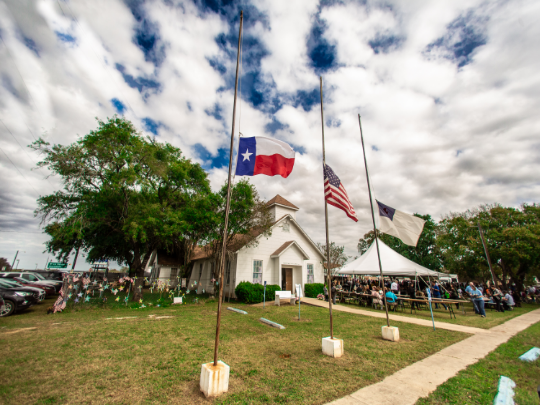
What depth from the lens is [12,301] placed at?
10383 mm

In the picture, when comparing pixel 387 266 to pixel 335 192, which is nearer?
pixel 335 192

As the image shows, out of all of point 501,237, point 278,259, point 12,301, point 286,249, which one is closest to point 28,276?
point 12,301

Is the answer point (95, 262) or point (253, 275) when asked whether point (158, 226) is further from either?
point (95, 262)

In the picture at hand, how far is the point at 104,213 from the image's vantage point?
1520cm

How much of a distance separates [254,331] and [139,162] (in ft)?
42.7

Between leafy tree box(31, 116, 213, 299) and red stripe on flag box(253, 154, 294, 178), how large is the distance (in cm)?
1006

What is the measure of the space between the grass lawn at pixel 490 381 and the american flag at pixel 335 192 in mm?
4539

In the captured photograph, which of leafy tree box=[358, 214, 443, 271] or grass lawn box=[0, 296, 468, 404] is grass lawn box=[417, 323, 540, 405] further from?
leafy tree box=[358, 214, 443, 271]

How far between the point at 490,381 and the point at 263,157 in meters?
6.85

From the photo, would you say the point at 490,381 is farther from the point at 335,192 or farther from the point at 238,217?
the point at 238,217

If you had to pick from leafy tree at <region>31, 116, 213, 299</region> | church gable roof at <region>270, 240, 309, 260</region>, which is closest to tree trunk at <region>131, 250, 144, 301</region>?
leafy tree at <region>31, 116, 213, 299</region>

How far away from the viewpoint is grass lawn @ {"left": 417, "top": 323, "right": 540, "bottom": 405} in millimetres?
3619

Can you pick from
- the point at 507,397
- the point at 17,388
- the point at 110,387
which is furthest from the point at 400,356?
the point at 17,388

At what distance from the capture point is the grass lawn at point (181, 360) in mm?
3729
